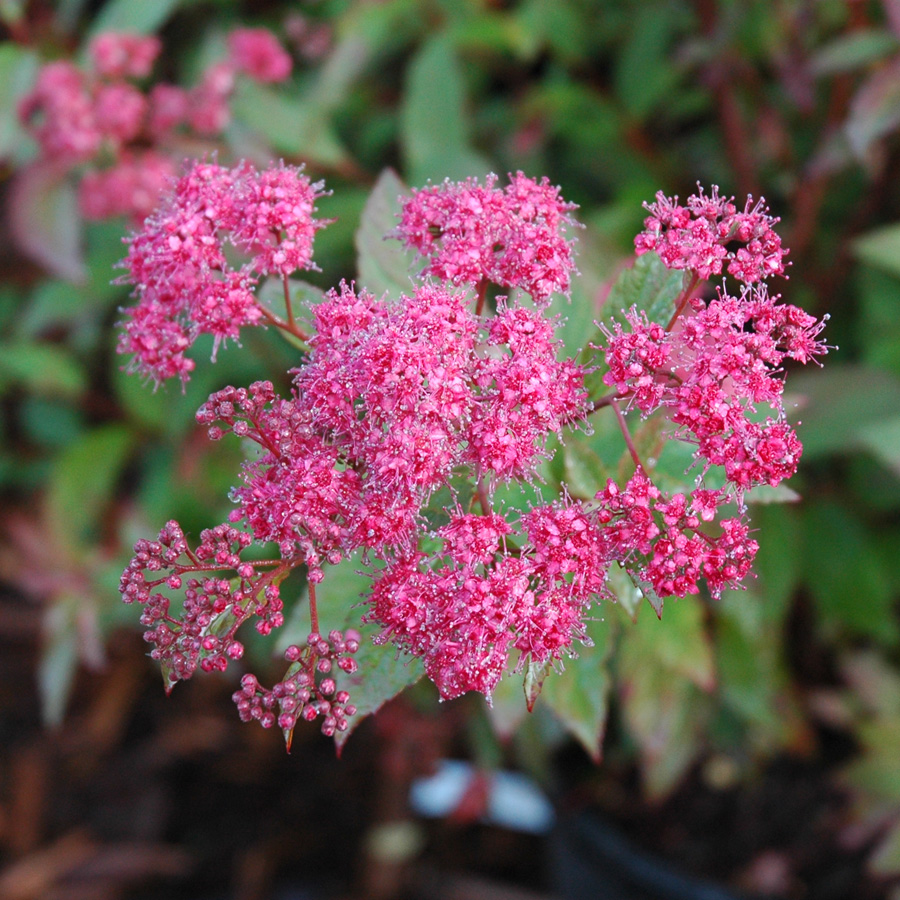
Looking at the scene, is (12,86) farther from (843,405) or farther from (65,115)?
(843,405)

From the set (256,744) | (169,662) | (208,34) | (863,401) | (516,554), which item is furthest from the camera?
(256,744)

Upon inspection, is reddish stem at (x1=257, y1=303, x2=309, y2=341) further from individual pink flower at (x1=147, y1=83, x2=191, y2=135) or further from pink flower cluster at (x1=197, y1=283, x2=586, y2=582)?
individual pink flower at (x1=147, y1=83, x2=191, y2=135)

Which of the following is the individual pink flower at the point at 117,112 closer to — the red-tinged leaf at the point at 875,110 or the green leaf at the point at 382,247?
the green leaf at the point at 382,247

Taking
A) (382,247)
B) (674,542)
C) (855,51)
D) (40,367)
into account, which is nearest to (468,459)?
(674,542)

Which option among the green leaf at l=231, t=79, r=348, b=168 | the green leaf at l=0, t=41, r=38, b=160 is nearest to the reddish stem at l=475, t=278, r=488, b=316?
the green leaf at l=231, t=79, r=348, b=168

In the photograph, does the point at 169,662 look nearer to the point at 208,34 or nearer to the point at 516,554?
the point at 516,554

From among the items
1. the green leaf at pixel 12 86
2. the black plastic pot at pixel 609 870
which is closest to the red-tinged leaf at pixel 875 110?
the black plastic pot at pixel 609 870

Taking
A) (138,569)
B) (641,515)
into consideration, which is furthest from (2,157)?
(641,515)
